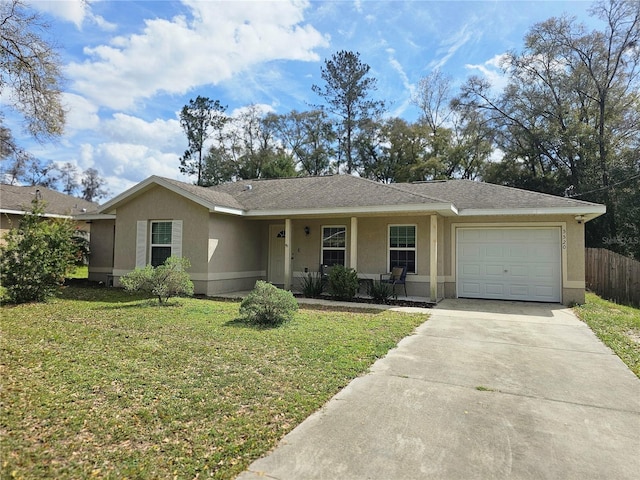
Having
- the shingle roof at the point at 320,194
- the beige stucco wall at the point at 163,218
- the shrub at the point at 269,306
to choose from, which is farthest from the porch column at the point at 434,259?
the beige stucco wall at the point at 163,218

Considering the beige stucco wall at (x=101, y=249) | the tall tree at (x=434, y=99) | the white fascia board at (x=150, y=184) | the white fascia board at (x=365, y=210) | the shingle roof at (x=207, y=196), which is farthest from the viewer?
the tall tree at (x=434, y=99)

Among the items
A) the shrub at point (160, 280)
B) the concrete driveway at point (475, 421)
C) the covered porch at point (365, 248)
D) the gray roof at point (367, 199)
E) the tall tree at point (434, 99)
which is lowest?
the concrete driveway at point (475, 421)

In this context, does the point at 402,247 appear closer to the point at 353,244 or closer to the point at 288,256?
the point at 353,244

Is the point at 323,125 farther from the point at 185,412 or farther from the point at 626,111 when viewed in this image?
the point at 185,412

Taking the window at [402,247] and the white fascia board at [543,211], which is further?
the window at [402,247]

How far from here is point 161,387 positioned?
4035 mm

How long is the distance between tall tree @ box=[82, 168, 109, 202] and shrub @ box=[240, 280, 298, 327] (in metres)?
51.8

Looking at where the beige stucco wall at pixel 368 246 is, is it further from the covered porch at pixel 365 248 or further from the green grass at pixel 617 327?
the green grass at pixel 617 327

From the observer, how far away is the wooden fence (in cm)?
1180

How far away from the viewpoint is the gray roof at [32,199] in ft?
59.8

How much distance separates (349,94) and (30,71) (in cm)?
2283

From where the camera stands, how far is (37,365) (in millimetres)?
4562

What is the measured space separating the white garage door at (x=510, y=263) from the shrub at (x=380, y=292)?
2448 millimetres

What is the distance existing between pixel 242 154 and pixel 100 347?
101 ft
